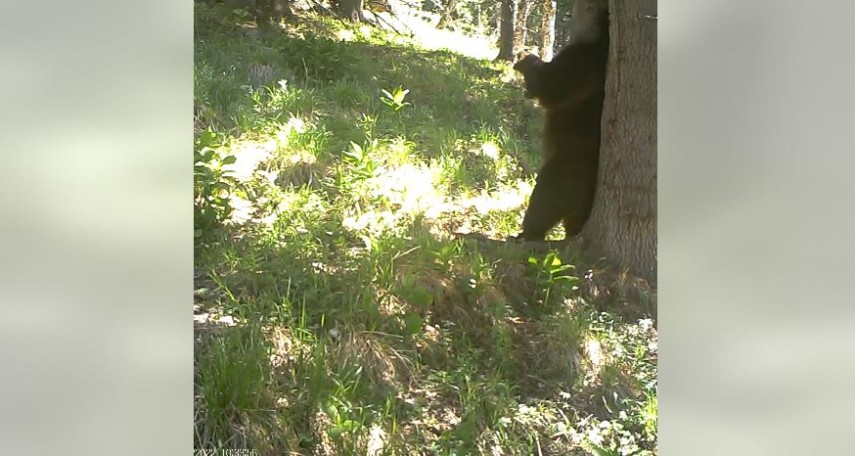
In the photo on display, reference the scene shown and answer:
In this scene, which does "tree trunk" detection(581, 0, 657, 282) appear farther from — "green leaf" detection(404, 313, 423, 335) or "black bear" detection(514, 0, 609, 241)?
"green leaf" detection(404, 313, 423, 335)

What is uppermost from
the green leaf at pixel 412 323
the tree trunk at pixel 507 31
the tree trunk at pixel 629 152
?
the tree trunk at pixel 507 31

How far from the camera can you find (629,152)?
1.97 meters

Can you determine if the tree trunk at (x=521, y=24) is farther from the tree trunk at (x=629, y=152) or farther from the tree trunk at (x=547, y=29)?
the tree trunk at (x=629, y=152)

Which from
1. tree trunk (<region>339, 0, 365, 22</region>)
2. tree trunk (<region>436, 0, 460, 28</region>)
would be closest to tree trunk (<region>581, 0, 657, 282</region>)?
tree trunk (<region>436, 0, 460, 28</region>)

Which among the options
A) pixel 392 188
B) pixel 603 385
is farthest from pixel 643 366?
pixel 392 188

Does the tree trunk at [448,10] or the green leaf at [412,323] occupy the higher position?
the tree trunk at [448,10]

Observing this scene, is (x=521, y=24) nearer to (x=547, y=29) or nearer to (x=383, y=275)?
(x=547, y=29)

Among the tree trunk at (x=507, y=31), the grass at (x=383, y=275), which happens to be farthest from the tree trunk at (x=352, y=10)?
the tree trunk at (x=507, y=31)

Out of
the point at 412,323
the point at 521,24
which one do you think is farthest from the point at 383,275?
the point at 521,24

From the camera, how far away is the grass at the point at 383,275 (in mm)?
1954

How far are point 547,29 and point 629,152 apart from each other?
34cm

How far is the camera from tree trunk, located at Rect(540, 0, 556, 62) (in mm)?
1964
